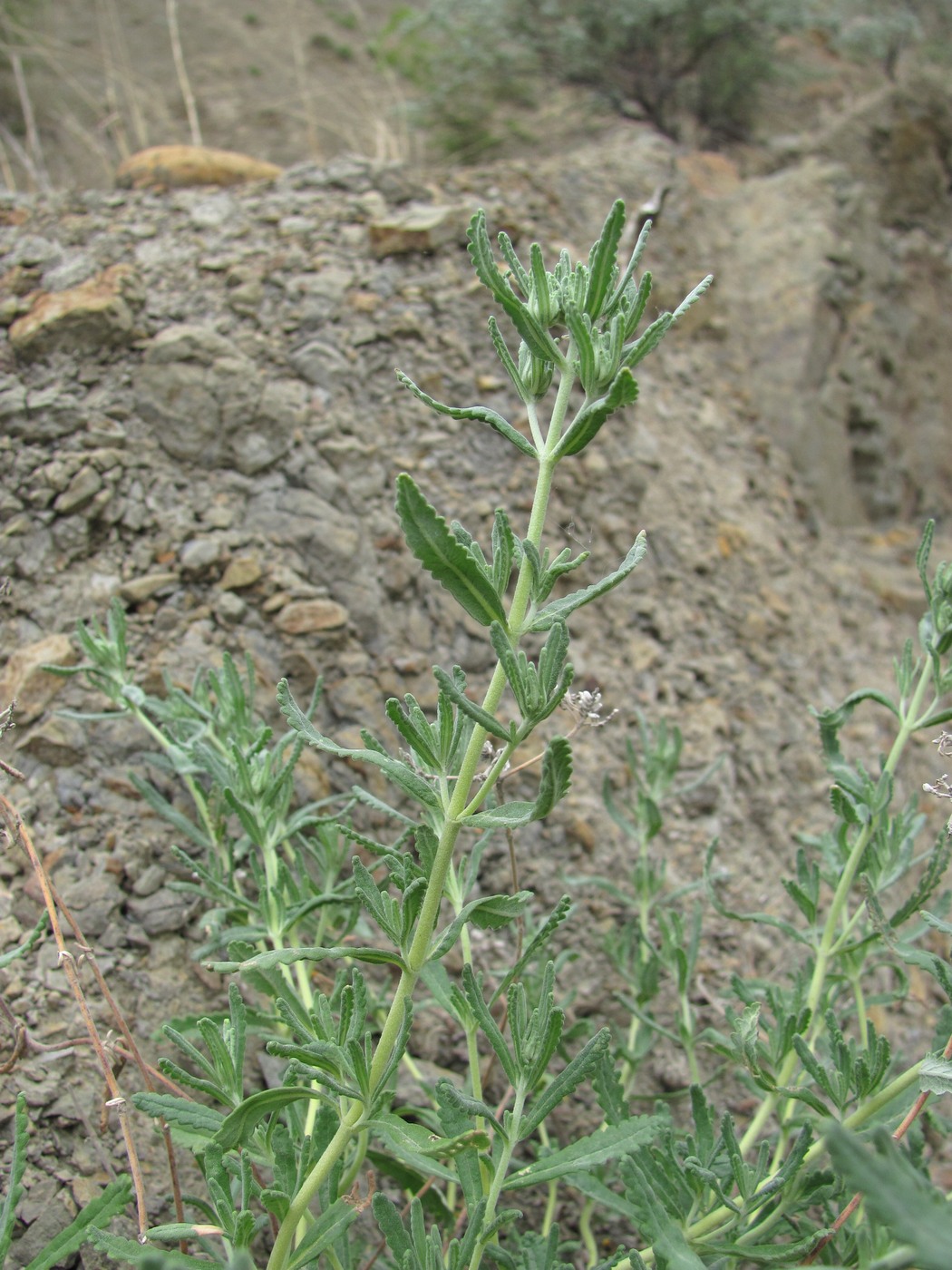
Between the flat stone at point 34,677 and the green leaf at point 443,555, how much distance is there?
1484 millimetres

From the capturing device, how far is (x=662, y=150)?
6168mm

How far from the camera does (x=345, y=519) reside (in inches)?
129

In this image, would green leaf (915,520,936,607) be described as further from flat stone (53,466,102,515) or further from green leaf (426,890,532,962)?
flat stone (53,466,102,515)

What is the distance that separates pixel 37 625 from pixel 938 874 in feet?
7.66

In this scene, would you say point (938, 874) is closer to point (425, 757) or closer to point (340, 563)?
point (425, 757)

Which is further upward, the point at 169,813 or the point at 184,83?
the point at 184,83

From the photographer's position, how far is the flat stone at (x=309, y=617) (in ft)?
9.80

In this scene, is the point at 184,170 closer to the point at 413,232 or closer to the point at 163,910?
the point at 413,232

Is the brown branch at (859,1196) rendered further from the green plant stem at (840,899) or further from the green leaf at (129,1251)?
the green leaf at (129,1251)

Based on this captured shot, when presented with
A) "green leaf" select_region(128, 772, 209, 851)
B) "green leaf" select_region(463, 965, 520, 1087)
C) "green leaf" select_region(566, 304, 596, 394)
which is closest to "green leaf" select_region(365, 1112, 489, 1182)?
"green leaf" select_region(463, 965, 520, 1087)

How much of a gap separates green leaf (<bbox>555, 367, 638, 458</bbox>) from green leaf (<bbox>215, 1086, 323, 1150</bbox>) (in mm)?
1084

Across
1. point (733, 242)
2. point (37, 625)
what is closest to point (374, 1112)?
point (37, 625)

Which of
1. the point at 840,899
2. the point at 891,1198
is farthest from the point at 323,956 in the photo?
the point at 840,899

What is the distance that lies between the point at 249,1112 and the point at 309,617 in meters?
1.70
